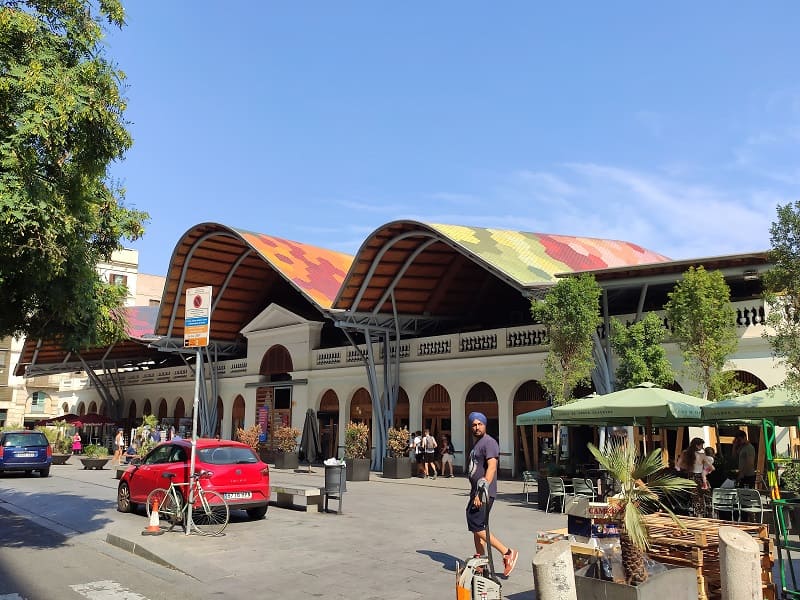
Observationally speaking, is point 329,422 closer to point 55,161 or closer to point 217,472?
point 217,472

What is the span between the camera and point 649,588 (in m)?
5.17

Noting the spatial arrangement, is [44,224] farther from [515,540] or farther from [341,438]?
[341,438]

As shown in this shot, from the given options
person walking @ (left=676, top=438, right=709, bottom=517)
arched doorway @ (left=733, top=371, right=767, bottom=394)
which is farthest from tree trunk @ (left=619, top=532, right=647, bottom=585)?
arched doorway @ (left=733, top=371, right=767, bottom=394)

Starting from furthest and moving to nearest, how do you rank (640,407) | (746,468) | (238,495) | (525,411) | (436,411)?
(436,411)
(525,411)
(746,468)
(238,495)
(640,407)

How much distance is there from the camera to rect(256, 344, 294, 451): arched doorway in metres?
36.3

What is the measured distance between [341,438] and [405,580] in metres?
24.6

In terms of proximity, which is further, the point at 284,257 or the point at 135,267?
the point at 135,267

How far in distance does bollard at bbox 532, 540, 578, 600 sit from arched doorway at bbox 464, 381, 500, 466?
2110cm

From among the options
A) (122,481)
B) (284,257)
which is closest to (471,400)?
(284,257)

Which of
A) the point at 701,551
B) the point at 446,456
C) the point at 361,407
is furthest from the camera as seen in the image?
the point at 361,407

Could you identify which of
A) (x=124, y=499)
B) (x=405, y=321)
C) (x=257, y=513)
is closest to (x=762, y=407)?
(x=257, y=513)

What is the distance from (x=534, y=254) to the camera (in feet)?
86.8

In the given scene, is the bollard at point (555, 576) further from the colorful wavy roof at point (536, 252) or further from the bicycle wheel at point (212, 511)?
the colorful wavy roof at point (536, 252)

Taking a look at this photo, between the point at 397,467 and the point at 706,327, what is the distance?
40.8ft
